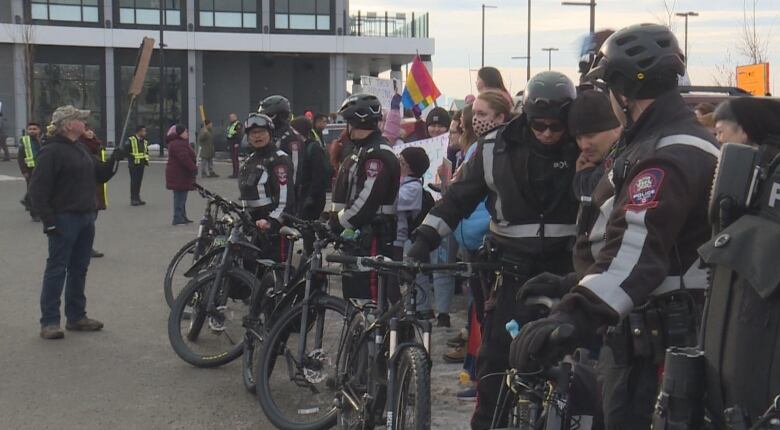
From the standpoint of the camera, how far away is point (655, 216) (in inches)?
115

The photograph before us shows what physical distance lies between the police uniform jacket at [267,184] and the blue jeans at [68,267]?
1.54 metres

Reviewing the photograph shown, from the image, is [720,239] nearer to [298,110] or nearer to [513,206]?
[513,206]

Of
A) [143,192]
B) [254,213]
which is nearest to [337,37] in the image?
[143,192]

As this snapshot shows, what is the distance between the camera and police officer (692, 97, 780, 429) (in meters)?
2.18

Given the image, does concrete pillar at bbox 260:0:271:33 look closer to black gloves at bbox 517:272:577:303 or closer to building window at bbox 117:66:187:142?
building window at bbox 117:66:187:142

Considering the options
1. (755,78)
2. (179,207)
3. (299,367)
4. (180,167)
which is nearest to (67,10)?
(180,167)

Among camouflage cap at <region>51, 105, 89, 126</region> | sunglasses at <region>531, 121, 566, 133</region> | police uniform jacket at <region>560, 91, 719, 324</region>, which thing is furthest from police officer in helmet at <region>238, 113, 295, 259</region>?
police uniform jacket at <region>560, 91, 719, 324</region>

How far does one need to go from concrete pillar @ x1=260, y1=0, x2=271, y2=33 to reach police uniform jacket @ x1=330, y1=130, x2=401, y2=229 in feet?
146

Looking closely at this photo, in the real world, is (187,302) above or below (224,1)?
below

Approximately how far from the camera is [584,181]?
410 cm

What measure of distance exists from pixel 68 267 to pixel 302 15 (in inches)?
1717

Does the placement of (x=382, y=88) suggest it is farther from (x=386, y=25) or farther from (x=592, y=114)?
(x=386, y=25)

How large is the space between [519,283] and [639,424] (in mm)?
1341

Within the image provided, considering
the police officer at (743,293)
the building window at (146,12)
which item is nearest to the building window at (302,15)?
the building window at (146,12)
